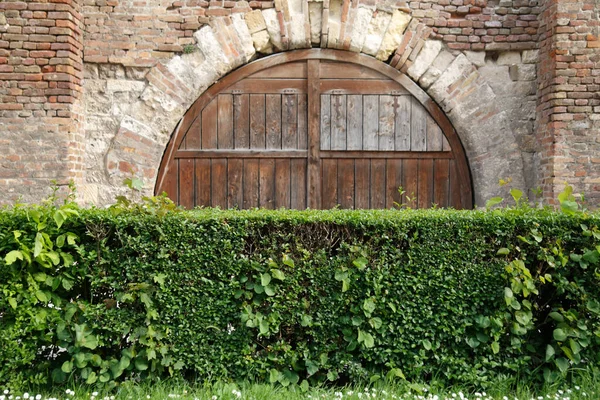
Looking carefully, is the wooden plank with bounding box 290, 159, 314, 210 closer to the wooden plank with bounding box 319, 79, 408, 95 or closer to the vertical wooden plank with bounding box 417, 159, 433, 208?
the wooden plank with bounding box 319, 79, 408, 95

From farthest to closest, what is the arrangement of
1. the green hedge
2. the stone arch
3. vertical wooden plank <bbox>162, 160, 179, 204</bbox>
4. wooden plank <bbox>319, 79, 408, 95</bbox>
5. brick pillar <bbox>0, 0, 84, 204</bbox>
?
wooden plank <bbox>319, 79, 408, 95</bbox>, vertical wooden plank <bbox>162, 160, 179, 204</bbox>, the stone arch, brick pillar <bbox>0, 0, 84, 204</bbox>, the green hedge

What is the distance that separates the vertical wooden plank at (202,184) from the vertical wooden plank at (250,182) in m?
0.43

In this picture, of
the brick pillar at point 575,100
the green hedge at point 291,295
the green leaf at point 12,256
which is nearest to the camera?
the green leaf at point 12,256

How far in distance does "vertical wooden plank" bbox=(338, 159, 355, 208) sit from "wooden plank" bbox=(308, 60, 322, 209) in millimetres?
239

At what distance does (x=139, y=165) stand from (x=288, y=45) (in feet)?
7.13

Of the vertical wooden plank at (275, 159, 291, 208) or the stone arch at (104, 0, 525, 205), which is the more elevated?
the stone arch at (104, 0, 525, 205)

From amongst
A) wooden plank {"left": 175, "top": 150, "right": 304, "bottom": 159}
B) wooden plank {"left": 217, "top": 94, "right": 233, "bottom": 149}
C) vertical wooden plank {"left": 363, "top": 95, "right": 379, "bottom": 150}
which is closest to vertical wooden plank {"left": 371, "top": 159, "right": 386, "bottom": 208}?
vertical wooden plank {"left": 363, "top": 95, "right": 379, "bottom": 150}

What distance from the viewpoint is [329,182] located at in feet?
19.2

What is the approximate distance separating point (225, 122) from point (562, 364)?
13.5 ft

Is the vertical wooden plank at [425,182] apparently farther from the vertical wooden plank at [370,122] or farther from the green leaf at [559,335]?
the green leaf at [559,335]

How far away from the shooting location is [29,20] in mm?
5254

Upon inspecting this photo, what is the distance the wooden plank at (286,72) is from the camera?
19.1 ft

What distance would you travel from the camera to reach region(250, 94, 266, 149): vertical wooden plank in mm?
5812

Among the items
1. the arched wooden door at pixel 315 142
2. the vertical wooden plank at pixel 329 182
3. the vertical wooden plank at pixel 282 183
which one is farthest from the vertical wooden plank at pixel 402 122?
the vertical wooden plank at pixel 282 183
